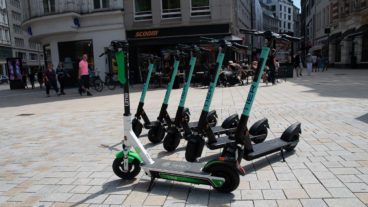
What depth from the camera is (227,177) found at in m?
3.74

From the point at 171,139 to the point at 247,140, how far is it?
5.00ft

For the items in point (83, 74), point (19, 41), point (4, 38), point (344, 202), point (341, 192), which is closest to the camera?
point (344, 202)

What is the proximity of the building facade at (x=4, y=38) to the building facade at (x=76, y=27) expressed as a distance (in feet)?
156

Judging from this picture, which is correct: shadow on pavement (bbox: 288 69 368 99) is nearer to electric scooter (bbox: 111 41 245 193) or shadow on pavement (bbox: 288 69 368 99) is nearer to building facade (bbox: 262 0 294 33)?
electric scooter (bbox: 111 41 245 193)

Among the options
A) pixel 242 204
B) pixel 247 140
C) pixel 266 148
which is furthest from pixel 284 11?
pixel 242 204

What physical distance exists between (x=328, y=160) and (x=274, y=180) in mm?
1077

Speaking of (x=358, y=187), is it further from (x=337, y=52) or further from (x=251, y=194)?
(x=337, y=52)

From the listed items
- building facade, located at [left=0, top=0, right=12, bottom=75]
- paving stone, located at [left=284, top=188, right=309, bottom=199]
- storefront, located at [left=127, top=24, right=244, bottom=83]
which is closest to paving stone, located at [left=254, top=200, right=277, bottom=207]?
paving stone, located at [left=284, top=188, right=309, bottom=199]

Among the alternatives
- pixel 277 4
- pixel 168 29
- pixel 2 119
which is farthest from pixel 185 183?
pixel 277 4

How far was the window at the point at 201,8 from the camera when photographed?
69.6 ft

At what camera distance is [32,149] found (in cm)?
625

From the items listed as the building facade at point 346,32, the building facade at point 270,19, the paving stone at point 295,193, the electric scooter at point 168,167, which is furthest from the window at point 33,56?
the paving stone at point 295,193

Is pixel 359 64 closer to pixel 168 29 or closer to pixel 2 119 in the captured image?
pixel 168 29

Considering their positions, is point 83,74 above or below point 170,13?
below
